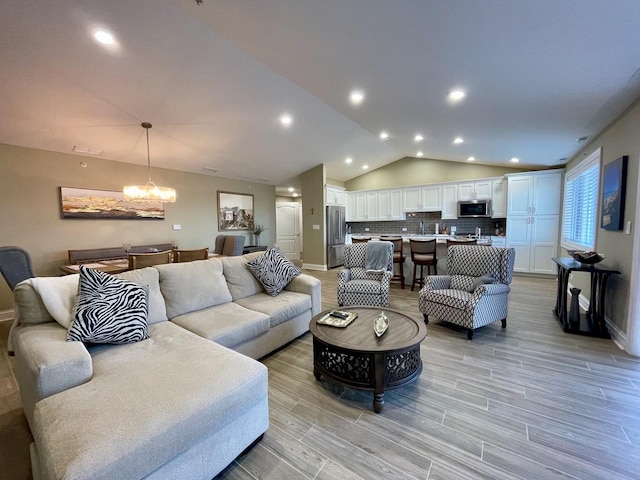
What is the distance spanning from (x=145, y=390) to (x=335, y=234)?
21.2 feet

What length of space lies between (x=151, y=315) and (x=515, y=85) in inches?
157

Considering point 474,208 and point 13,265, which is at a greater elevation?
point 474,208

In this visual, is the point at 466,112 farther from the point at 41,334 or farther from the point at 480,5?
the point at 41,334

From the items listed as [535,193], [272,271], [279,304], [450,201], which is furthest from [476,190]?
[279,304]

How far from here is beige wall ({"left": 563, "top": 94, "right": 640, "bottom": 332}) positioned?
260 centimetres

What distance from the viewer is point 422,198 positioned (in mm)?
7391

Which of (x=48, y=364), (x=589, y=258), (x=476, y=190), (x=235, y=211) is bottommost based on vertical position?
(x=48, y=364)

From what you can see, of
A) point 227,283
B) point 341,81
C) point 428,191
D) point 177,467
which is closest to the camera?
point 177,467

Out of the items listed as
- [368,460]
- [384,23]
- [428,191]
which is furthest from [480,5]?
[428,191]

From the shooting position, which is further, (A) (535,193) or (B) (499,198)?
(B) (499,198)

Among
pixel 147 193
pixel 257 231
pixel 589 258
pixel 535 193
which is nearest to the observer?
pixel 589 258

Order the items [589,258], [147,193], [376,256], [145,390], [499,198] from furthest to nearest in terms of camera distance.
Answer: [499,198]
[376,256]
[147,193]
[589,258]
[145,390]

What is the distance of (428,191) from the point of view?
24.0 feet

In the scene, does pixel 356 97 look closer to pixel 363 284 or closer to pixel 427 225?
pixel 363 284
